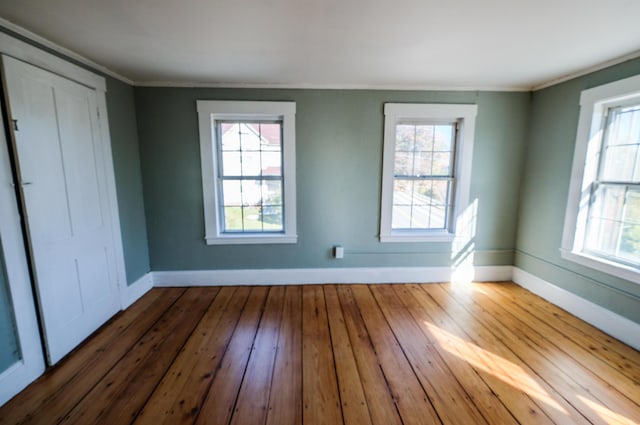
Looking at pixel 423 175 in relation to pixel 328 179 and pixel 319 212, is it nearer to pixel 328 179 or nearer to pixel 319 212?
pixel 328 179

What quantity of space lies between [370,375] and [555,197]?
267 centimetres

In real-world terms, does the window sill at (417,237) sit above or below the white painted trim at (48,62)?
below

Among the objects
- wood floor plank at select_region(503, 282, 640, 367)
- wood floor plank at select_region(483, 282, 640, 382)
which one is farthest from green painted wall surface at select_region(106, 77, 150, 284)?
wood floor plank at select_region(503, 282, 640, 367)

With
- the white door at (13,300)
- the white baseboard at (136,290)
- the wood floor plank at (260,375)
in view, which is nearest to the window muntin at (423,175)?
the wood floor plank at (260,375)

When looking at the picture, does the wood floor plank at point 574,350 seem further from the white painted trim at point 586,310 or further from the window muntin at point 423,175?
the window muntin at point 423,175

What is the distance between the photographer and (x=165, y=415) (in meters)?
1.53

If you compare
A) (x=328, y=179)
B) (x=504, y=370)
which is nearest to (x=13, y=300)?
(x=328, y=179)

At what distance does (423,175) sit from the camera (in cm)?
320

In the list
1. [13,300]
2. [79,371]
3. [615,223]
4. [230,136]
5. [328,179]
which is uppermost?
[230,136]

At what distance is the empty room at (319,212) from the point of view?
1630mm

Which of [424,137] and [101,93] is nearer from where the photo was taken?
[101,93]

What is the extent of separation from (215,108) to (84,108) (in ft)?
3.61

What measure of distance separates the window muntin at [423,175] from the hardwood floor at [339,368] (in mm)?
1008

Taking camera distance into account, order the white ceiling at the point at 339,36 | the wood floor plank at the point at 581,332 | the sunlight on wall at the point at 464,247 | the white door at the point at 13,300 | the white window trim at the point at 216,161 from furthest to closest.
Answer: the sunlight on wall at the point at 464,247
the white window trim at the point at 216,161
the wood floor plank at the point at 581,332
the white door at the point at 13,300
the white ceiling at the point at 339,36
